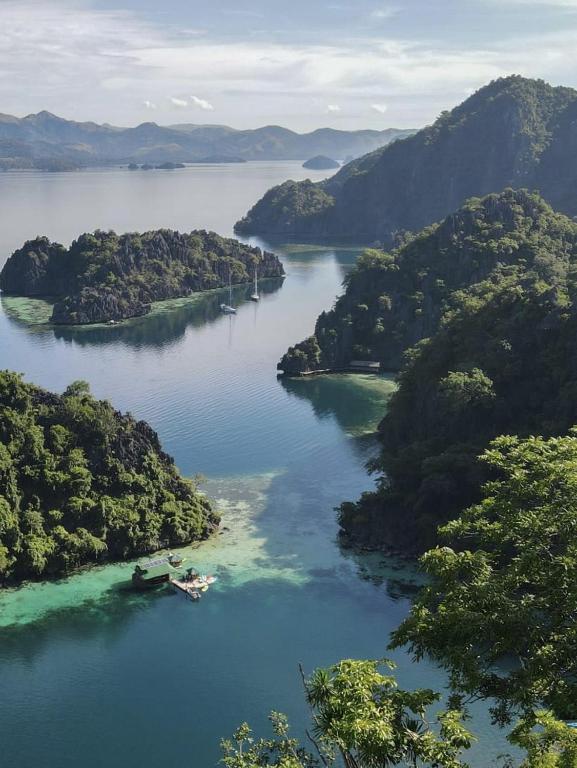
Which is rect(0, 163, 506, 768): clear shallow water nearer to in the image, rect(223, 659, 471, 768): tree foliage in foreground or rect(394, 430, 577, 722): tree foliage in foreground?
rect(394, 430, 577, 722): tree foliage in foreground

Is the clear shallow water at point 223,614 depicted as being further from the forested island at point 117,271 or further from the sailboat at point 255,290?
the sailboat at point 255,290

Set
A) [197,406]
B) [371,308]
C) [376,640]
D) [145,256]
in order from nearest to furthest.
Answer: [376,640], [197,406], [371,308], [145,256]

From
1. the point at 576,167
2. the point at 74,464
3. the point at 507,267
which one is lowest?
the point at 74,464

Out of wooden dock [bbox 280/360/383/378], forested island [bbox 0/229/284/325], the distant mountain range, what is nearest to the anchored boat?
wooden dock [bbox 280/360/383/378]

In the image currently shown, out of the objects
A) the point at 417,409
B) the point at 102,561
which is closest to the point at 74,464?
the point at 102,561

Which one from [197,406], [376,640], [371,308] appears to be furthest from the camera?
[371,308]

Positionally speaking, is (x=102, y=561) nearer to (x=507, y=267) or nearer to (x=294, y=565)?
(x=294, y=565)
